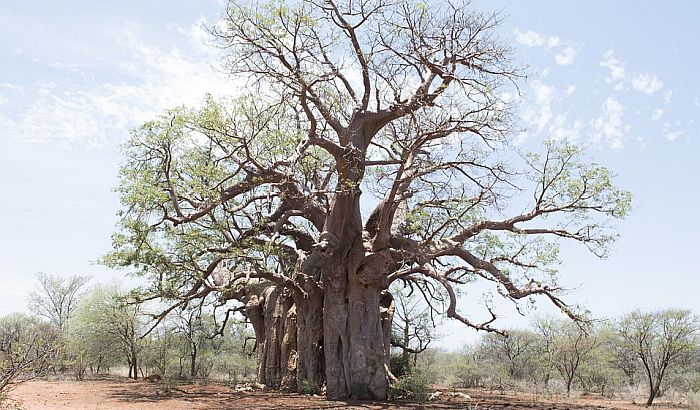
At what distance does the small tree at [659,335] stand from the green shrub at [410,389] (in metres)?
10.7

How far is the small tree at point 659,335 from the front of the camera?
767 inches

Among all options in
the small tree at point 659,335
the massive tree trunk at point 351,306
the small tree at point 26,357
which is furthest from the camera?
the small tree at point 659,335

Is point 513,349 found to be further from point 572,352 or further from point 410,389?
point 410,389

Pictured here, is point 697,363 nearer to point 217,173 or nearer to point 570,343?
point 570,343

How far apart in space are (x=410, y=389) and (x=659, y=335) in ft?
39.4

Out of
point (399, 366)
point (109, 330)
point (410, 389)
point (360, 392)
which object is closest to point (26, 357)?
point (360, 392)

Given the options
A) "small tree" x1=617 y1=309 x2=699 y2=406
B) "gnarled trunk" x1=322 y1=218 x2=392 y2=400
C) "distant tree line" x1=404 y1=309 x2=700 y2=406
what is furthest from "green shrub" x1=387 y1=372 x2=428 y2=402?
"small tree" x1=617 y1=309 x2=699 y2=406

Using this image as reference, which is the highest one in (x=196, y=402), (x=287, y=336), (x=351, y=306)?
(x=351, y=306)

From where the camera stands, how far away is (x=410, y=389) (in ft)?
41.9

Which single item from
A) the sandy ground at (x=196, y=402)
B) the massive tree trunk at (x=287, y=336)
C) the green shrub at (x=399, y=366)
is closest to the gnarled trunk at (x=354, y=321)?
the massive tree trunk at (x=287, y=336)

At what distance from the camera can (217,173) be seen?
12.0 meters

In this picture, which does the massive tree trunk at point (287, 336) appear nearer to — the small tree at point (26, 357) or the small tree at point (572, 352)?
the small tree at point (26, 357)

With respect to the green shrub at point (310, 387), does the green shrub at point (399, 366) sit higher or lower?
higher

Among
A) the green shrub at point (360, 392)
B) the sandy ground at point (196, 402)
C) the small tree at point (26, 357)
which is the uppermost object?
the small tree at point (26, 357)
